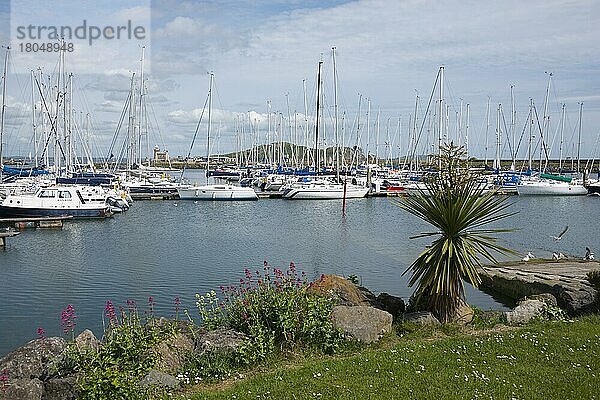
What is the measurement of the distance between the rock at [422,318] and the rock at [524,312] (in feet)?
4.86

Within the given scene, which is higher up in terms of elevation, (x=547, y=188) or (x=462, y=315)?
(x=547, y=188)

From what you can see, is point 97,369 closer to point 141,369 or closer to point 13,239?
point 141,369

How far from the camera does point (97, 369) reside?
785 cm

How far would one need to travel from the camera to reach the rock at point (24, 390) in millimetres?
7969

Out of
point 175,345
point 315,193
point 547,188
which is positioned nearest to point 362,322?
point 175,345

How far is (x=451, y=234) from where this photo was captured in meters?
12.5

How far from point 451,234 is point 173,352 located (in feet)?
19.5

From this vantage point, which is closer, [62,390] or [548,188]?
[62,390]

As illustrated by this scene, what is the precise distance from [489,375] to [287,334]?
126 inches

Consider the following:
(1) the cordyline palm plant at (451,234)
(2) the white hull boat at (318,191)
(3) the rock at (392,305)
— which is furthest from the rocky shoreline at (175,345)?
(2) the white hull boat at (318,191)

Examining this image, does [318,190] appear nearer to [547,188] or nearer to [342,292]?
[547,188]

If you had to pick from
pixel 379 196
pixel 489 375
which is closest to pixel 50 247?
pixel 489 375

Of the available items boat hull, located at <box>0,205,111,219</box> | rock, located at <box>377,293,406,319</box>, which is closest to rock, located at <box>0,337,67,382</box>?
rock, located at <box>377,293,406,319</box>

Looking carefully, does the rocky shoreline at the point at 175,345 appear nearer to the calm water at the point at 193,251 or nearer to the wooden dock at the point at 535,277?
the wooden dock at the point at 535,277
